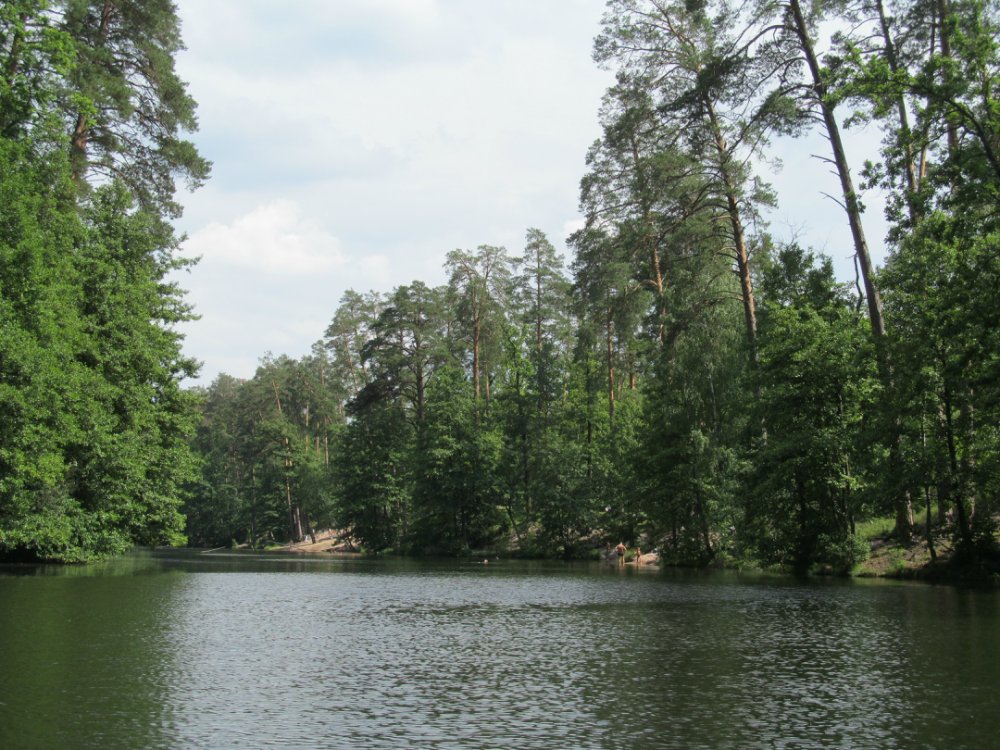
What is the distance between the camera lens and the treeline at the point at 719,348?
2462 cm

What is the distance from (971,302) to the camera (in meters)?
23.8

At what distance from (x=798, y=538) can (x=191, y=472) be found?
28.5m

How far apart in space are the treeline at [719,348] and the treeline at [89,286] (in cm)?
1872

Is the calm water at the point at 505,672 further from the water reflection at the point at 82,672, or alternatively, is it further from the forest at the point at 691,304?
the forest at the point at 691,304

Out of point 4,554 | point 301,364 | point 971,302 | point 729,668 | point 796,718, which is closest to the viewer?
point 796,718

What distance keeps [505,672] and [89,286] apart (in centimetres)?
3300

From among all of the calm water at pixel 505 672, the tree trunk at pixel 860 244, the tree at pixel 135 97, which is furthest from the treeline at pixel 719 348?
the tree at pixel 135 97

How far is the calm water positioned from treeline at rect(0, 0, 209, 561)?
855 centimetres

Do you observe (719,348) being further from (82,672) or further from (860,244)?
(82,672)

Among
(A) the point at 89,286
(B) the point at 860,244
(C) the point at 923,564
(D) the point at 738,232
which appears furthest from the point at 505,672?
(A) the point at 89,286

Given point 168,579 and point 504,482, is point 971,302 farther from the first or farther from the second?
point 504,482

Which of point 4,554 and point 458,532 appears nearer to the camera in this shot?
point 4,554

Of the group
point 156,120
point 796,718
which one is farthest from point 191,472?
point 796,718

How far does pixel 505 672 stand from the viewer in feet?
43.7
